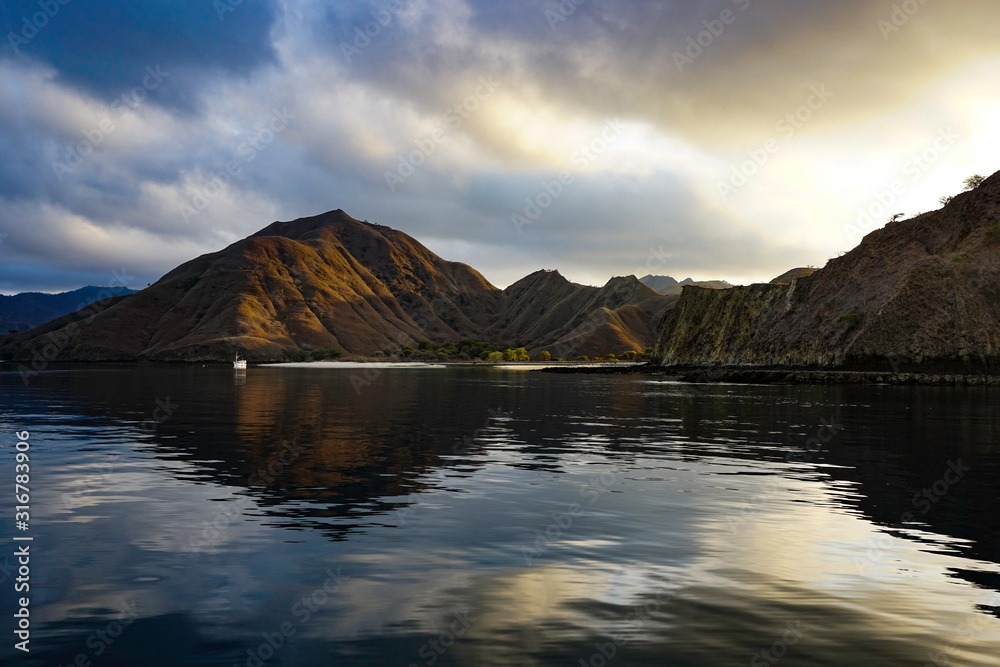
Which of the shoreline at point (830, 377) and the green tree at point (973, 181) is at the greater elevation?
the green tree at point (973, 181)

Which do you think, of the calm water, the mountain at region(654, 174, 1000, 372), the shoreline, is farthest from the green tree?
the calm water

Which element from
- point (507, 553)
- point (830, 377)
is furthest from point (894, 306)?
point (507, 553)

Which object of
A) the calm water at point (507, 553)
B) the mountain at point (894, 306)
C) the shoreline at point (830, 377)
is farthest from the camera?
the mountain at point (894, 306)

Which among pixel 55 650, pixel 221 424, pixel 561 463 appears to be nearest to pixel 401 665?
pixel 55 650

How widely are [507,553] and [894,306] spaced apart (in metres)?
102

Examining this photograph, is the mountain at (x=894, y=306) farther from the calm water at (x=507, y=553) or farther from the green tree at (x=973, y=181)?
the calm water at (x=507, y=553)

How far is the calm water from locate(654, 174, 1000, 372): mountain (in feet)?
241

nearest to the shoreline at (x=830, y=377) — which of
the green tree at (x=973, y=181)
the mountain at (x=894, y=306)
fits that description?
the mountain at (x=894, y=306)

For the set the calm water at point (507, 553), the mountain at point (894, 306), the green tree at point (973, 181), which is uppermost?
the green tree at point (973, 181)

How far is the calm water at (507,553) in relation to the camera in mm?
8656

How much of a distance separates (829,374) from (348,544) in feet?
315

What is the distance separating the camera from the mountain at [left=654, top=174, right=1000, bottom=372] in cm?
9044

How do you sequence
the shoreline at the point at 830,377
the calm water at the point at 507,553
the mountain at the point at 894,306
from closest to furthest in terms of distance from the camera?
1. the calm water at the point at 507,553
2. the shoreline at the point at 830,377
3. the mountain at the point at 894,306

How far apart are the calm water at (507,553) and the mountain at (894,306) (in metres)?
73.4
